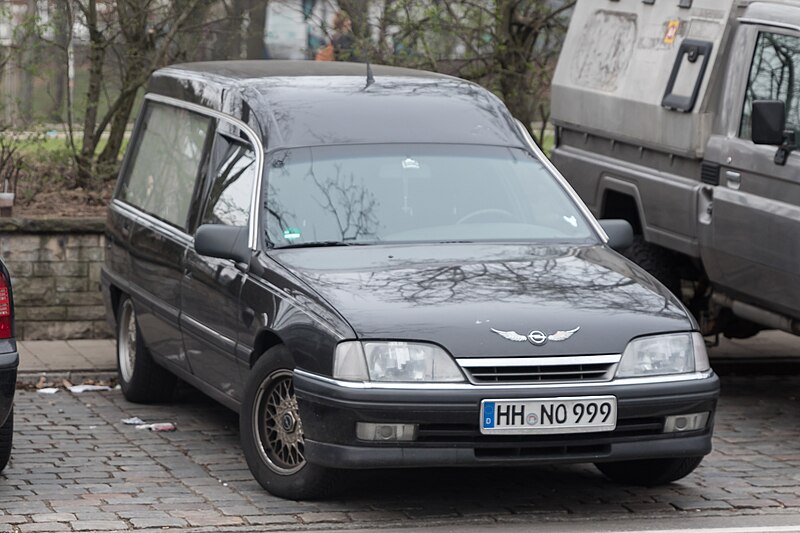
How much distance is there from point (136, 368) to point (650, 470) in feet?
10.9

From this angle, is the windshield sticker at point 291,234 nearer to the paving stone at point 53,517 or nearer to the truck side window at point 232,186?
the truck side window at point 232,186

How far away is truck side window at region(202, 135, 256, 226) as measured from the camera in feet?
26.6

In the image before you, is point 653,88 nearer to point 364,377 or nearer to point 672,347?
point 672,347

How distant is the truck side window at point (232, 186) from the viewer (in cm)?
812

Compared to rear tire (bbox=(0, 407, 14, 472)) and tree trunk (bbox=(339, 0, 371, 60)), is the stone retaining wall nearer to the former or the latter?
tree trunk (bbox=(339, 0, 371, 60))

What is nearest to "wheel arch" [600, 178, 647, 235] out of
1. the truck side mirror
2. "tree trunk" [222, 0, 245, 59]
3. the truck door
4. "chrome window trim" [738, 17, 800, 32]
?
the truck door

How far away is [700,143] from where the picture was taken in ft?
32.5

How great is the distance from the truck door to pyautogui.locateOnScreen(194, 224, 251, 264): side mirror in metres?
3.08

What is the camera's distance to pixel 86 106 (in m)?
13.8

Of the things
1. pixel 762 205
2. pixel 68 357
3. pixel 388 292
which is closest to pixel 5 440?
pixel 388 292

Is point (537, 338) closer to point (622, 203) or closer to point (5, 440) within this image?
point (5, 440)

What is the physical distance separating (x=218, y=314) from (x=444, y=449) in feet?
5.62

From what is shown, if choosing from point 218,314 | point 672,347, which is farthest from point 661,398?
point 218,314

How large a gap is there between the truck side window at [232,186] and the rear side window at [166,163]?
323 mm
